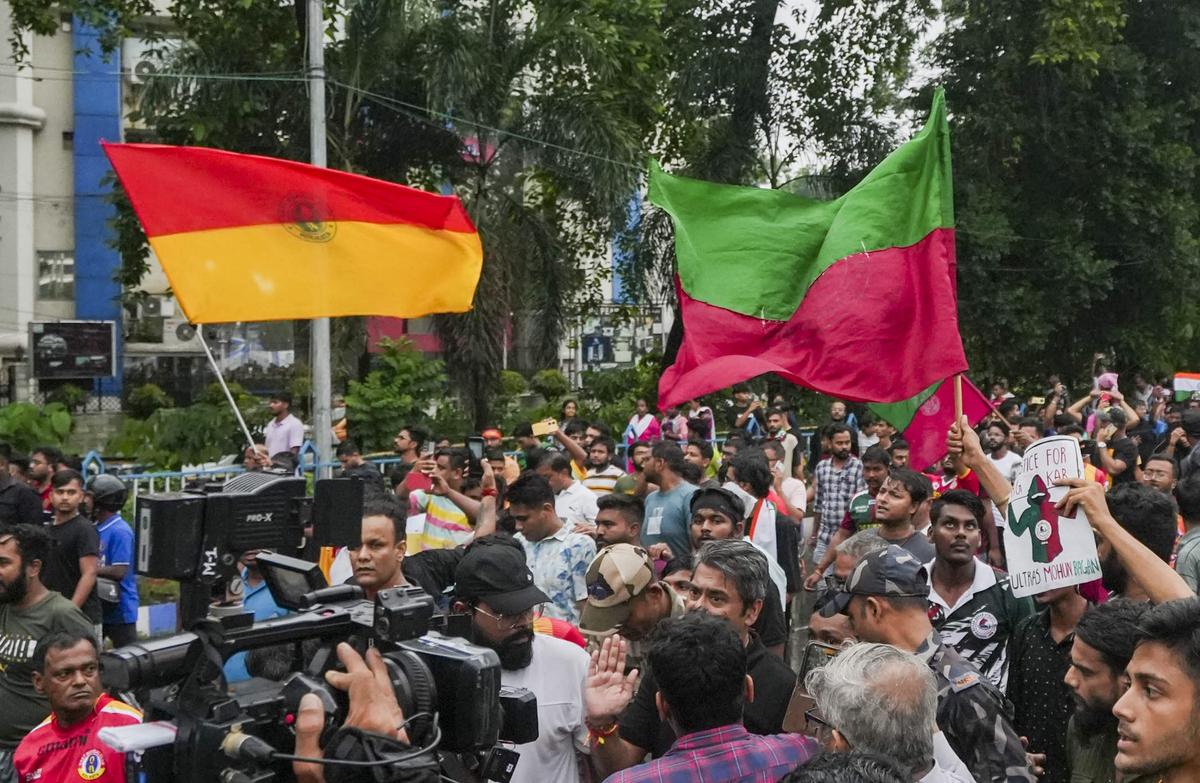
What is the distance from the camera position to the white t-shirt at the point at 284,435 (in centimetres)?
1505

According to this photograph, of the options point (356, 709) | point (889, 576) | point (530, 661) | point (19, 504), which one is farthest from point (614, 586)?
point (19, 504)

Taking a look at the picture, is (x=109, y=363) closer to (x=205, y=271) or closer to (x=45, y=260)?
(x=45, y=260)

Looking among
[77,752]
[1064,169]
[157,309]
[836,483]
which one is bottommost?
[77,752]

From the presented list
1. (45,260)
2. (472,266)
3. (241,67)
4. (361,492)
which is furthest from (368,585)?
(45,260)

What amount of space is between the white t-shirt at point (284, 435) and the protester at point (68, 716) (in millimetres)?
10039

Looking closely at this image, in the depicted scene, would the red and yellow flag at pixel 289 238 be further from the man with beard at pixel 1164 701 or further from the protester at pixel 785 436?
the man with beard at pixel 1164 701

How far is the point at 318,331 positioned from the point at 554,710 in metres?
9.04

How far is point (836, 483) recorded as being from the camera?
11289 millimetres

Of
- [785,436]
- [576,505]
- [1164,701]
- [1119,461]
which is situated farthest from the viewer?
[785,436]

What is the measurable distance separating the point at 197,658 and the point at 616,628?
6.59ft

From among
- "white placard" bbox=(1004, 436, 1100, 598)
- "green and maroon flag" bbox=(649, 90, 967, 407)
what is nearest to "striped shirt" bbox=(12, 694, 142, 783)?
"white placard" bbox=(1004, 436, 1100, 598)

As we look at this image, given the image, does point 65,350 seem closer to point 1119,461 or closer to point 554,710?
point 1119,461

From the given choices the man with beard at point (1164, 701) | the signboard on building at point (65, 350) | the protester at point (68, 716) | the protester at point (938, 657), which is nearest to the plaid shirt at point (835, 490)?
the protester at point (938, 657)

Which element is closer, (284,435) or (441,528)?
(441,528)
